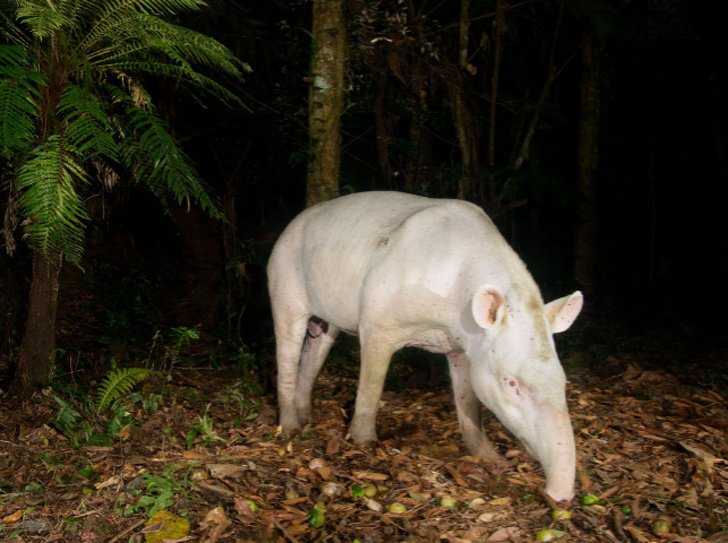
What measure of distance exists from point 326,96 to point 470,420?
3.24m

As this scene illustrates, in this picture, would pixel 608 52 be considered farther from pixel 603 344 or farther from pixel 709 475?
pixel 709 475

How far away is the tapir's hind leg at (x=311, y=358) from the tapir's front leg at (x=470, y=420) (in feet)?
4.25

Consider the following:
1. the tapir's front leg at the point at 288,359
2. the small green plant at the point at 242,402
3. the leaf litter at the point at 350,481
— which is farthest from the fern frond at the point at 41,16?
the small green plant at the point at 242,402

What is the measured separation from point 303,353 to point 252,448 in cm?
114

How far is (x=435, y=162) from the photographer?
981 cm

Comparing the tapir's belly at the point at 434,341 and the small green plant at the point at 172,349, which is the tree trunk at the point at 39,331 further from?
the tapir's belly at the point at 434,341

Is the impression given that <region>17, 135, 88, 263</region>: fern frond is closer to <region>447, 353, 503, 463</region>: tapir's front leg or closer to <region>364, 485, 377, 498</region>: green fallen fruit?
<region>364, 485, 377, 498</region>: green fallen fruit

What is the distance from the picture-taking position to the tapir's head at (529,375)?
4.13m

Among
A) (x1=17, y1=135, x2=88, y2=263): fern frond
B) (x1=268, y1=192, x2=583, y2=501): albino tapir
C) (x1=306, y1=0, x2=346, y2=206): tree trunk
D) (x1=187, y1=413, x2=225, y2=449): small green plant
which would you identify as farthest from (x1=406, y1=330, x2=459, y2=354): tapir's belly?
(x1=17, y1=135, x2=88, y2=263): fern frond

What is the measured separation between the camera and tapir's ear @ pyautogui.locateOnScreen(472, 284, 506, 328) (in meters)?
4.26

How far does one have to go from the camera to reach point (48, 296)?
5.62 m

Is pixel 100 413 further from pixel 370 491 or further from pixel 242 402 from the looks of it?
pixel 370 491

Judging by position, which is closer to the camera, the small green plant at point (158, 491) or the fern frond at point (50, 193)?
the small green plant at point (158, 491)

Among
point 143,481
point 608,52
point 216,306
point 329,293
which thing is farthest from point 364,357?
point 608,52
